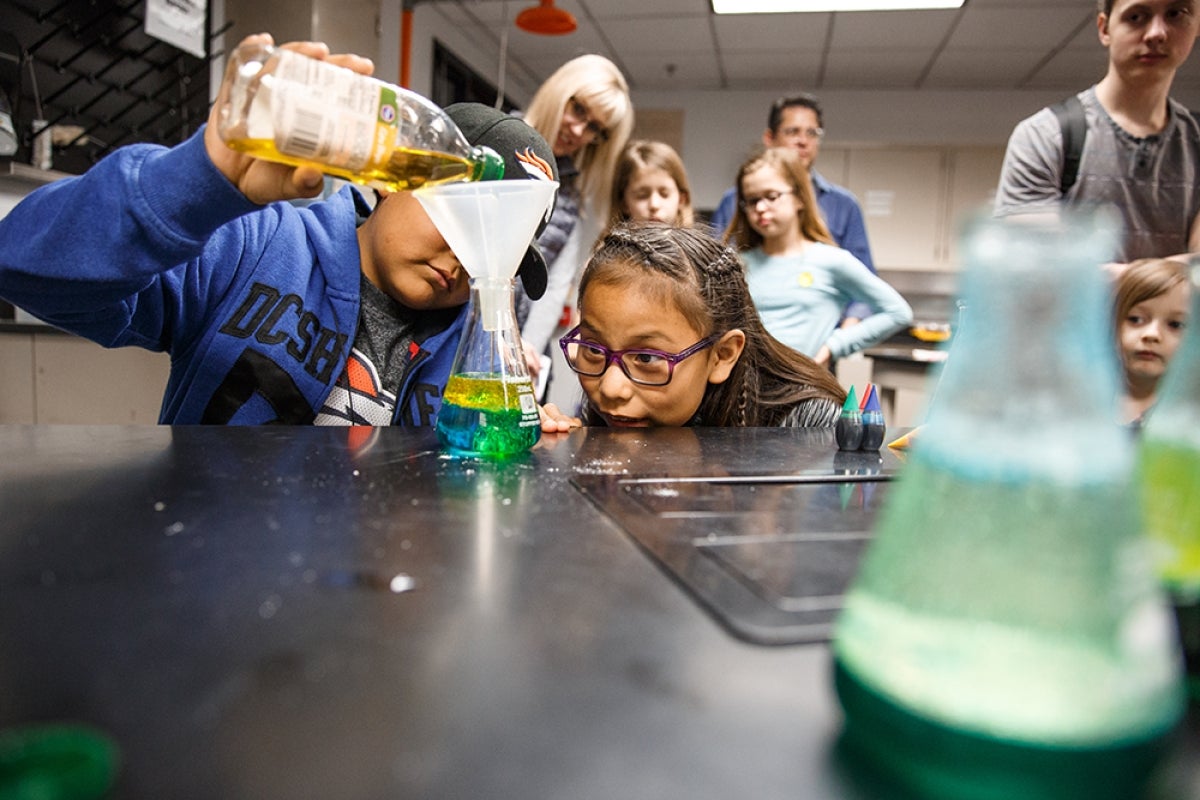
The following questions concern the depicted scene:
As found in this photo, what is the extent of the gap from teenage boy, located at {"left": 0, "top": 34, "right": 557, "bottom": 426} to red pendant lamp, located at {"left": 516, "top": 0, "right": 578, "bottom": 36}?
177cm

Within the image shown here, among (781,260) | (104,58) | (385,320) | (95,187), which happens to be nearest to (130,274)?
(95,187)

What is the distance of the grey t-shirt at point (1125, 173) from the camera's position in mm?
1627

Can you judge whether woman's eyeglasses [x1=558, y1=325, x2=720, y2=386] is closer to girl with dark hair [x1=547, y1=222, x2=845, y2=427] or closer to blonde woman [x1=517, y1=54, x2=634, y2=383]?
girl with dark hair [x1=547, y1=222, x2=845, y2=427]

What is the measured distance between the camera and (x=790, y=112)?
2523mm

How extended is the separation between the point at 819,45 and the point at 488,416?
4.53 metres

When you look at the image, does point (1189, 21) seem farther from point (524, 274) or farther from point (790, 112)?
point (524, 274)

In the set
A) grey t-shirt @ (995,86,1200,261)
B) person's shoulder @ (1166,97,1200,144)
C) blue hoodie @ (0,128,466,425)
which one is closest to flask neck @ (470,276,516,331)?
blue hoodie @ (0,128,466,425)

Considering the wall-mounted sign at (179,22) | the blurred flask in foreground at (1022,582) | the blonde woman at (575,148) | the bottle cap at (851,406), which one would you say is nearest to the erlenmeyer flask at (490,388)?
the bottle cap at (851,406)

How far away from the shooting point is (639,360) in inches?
43.7

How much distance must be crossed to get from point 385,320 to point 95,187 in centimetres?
46

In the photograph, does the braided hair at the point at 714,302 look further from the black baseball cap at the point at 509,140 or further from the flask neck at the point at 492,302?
the flask neck at the point at 492,302

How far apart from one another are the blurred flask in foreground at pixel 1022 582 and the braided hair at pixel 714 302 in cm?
92

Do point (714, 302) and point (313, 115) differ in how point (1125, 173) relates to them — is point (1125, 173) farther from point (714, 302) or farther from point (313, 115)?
point (313, 115)

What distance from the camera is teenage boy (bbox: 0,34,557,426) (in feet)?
2.26
